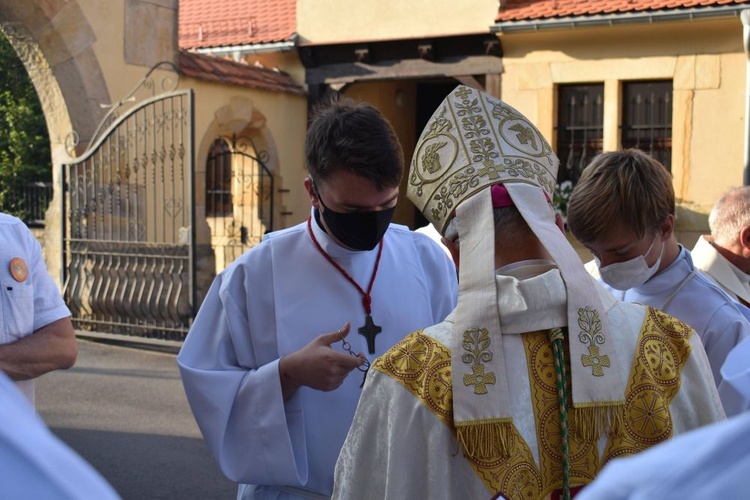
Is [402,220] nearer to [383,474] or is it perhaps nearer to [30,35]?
[30,35]

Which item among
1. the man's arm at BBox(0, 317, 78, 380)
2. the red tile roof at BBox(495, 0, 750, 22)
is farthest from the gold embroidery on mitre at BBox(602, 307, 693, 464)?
the red tile roof at BBox(495, 0, 750, 22)

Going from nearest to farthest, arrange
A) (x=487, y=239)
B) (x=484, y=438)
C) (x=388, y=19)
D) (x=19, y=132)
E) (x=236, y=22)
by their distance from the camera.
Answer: (x=484, y=438) < (x=487, y=239) < (x=388, y=19) < (x=236, y=22) < (x=19, y=132)

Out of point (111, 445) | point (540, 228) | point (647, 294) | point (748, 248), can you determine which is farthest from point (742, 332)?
point (111, 445)

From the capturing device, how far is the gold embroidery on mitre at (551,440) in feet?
5.53

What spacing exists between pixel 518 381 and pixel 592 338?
0.15 m

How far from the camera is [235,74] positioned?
13.1 m

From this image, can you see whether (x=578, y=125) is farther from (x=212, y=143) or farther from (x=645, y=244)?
(x=645, y=244)

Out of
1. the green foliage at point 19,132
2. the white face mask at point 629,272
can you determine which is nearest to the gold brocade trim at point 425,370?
the white face mask at point 629,272

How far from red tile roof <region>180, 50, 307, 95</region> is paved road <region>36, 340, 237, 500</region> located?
399cm

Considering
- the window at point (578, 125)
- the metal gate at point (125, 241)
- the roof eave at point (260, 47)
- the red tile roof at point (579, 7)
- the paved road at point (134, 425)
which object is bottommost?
the paved road at point (134, 425)

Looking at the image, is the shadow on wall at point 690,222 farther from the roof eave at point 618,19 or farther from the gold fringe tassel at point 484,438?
the gold fringe tassel at point 484,438

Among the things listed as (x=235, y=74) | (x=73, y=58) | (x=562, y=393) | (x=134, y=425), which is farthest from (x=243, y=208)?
(x=562, y=393)

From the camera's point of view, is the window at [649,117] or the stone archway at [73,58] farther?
A: the window at [649,117]

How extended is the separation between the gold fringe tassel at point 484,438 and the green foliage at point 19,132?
1908cm
